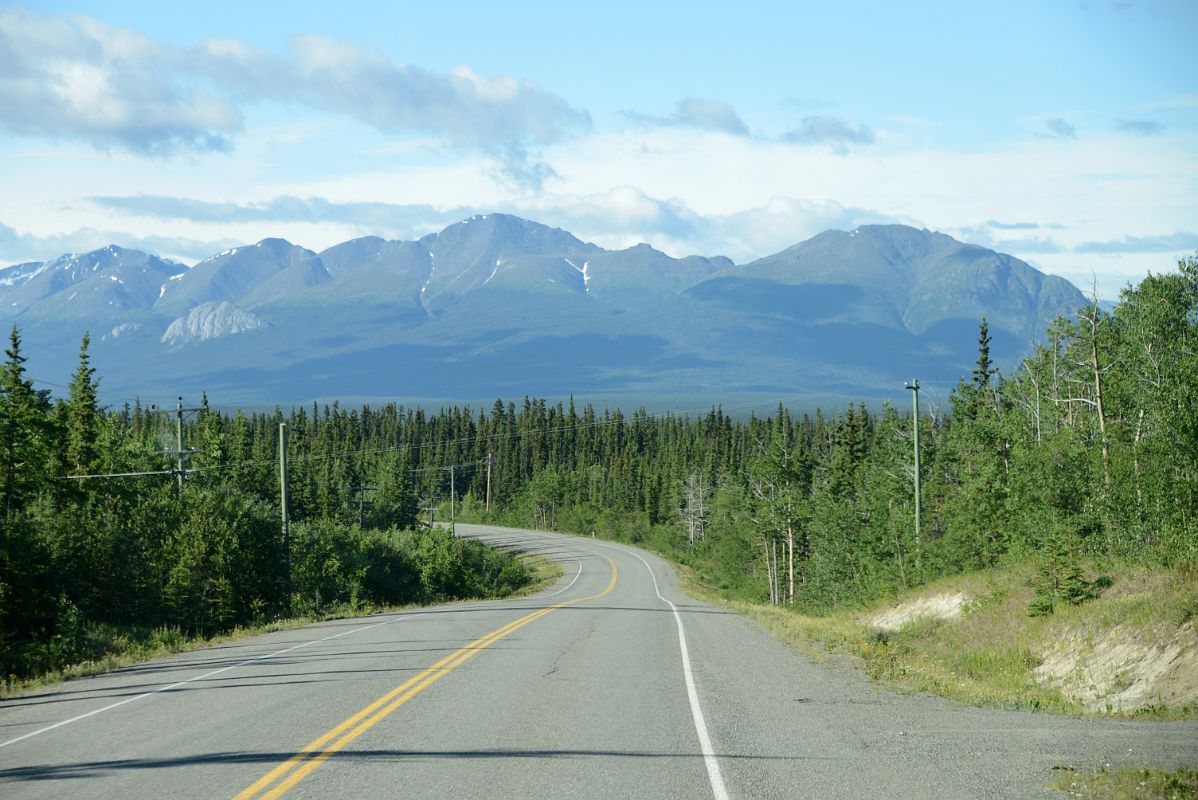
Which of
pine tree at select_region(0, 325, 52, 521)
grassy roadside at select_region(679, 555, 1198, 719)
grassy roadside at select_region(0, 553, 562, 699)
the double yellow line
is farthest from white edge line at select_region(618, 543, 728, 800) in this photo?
pine tree at select_region(0, 325, 52, 521)

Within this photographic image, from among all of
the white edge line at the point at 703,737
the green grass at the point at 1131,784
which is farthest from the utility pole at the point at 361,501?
the green grass at the point at 1131,784

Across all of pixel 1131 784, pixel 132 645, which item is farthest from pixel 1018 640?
pixel 132 645

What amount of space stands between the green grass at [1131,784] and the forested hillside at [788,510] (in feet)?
40.9

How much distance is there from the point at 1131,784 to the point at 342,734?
311 inches

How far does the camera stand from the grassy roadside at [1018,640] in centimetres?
1553

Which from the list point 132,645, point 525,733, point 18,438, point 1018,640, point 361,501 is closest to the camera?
point 525,733

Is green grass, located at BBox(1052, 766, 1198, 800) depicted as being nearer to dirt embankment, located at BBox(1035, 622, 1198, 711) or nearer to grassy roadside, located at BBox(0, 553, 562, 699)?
dirt embankment, located at BBox(1035, 622, 1198, 711)

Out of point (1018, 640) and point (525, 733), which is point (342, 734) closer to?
point (525, 733)

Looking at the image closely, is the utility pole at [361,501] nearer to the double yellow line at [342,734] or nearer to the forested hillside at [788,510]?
the forested hillside at [788,510]

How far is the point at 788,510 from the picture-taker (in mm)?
78062

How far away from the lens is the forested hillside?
27406 mm

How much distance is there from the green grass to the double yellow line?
692 centimetres

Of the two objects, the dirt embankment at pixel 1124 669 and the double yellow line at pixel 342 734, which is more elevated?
the double yellow line at pixel 342 734

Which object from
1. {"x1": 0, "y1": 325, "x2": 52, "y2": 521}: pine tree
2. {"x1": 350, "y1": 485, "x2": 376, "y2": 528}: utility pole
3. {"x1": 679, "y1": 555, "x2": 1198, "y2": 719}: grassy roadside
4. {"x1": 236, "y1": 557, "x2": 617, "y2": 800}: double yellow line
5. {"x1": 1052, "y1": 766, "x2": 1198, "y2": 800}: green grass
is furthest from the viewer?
{"x1": 350, "y1": 485, "x2": 376, "y2": 528}: utility pole
